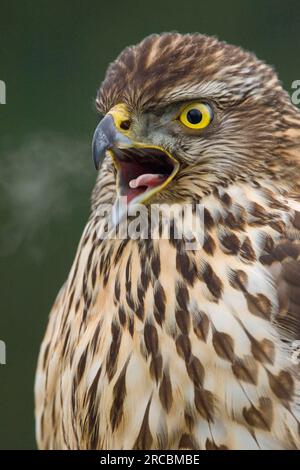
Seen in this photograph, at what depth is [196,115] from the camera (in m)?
1.81

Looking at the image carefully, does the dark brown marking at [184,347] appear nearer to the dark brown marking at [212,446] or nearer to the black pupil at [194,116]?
the dark brown marking at [212,446]

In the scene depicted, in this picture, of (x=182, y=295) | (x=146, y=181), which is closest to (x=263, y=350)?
(x=182, y=295)

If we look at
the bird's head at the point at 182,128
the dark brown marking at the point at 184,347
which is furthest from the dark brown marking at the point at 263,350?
the bird's head at the point at 182,128

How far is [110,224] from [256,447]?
45cm

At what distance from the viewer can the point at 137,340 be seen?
1.80 metres

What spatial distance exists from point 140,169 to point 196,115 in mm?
127

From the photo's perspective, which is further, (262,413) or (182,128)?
(182,128)

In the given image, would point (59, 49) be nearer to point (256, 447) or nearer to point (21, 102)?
point (21, 102)

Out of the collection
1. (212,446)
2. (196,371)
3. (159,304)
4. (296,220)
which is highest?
(296,220)

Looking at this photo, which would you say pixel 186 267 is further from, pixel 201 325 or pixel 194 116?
pixel 194 116

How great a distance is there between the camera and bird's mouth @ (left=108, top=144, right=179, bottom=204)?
5.88ft

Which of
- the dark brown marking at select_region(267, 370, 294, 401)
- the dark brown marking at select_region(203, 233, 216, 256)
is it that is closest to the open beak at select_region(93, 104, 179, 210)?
the dark brown marking at select_region(203, 233, 216, 256)
